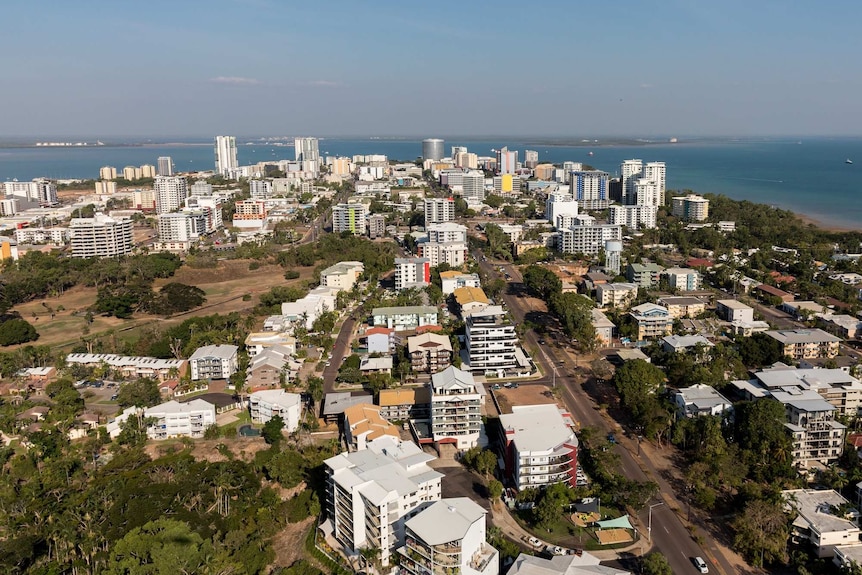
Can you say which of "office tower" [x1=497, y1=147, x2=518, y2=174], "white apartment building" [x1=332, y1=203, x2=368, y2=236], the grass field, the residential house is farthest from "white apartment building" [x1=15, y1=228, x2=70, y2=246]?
"office tower" [x1=497, y1=147, x2=518, y2=174]

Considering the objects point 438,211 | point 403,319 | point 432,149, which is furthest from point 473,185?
point 403,319

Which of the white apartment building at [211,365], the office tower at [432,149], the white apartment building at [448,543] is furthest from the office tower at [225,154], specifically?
the white apartment building at [448,543]

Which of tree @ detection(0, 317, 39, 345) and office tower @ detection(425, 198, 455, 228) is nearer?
tree @ detection(0, 317, 39, 345)

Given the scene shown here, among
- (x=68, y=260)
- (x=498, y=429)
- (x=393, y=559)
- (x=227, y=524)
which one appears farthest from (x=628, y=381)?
(x=68, y=260)

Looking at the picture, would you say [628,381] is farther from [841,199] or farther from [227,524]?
[841,199]

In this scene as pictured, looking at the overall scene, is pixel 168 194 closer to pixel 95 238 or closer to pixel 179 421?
pixel 95 238

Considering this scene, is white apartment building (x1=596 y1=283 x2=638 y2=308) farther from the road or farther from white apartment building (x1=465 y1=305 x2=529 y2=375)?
white apartment building (x1=465 y1=305 x2=529 y2=375)
